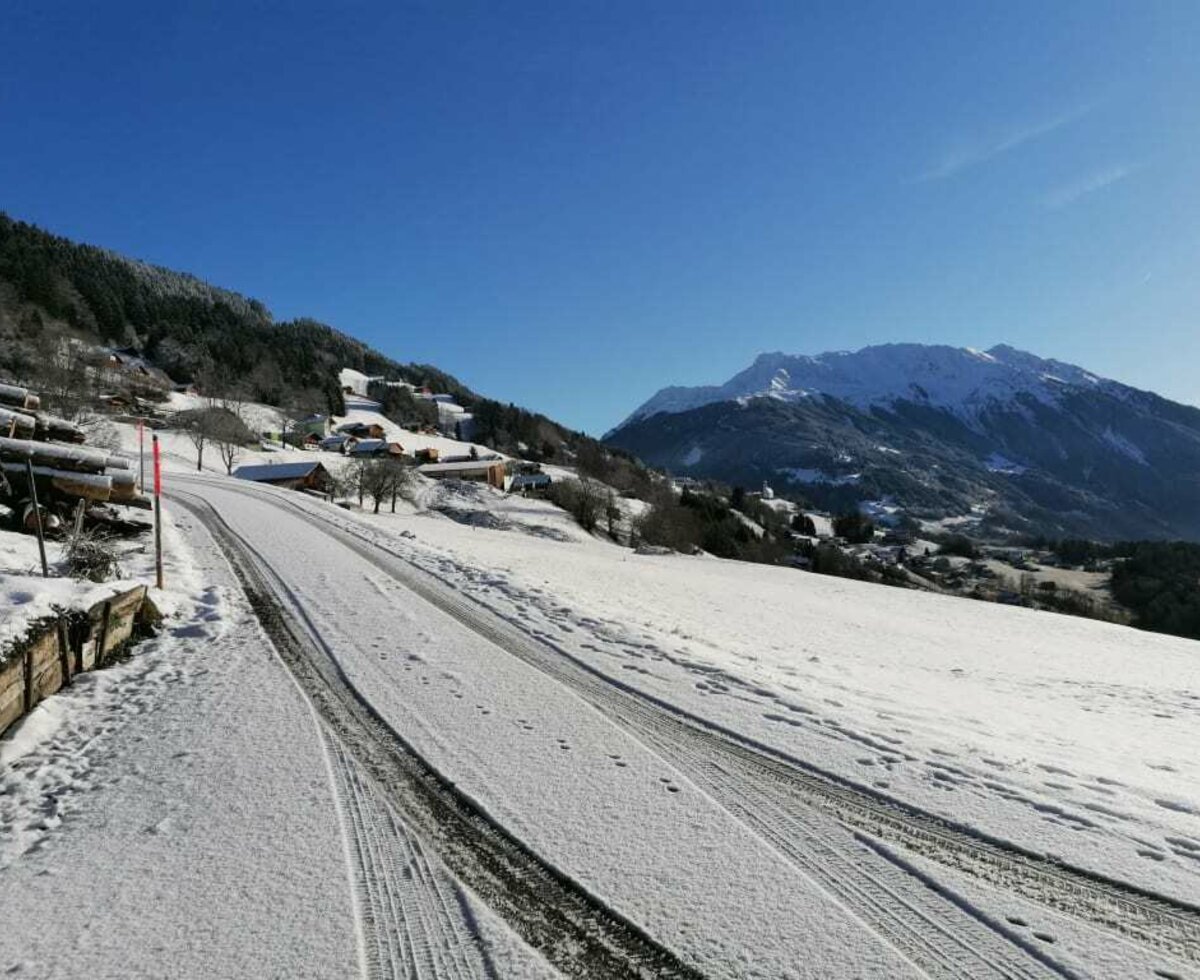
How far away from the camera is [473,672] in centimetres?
866

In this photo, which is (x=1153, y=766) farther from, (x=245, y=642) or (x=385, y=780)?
(x=245, y=642)

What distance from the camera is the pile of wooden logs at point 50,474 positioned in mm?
13781

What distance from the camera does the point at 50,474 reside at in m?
14.2

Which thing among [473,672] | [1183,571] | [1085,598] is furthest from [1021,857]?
[1183,571]

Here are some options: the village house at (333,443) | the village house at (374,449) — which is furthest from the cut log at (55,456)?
the village house at (333,443)

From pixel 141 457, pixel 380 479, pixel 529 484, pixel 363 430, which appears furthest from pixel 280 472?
pixel 363 430

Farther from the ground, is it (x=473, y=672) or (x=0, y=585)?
(x=0, y=585)

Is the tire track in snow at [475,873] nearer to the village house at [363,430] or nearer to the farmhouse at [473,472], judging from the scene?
the farmhouse at [473,472]

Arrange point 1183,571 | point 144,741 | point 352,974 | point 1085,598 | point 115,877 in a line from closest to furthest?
point 352,974 → point 115,877 → point 144,741 → point 1085,598 → point 1183,571

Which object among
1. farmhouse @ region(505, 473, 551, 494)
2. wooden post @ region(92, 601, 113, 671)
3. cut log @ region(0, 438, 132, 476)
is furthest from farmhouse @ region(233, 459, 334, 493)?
wooden post @ region(92, 601, 113, 671)

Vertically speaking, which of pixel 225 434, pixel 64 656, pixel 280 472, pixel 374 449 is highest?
pixel 374 449

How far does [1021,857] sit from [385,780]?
5.19 m

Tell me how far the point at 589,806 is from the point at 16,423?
17988mm

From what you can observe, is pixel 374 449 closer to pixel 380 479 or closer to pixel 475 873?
pixel 380 479
